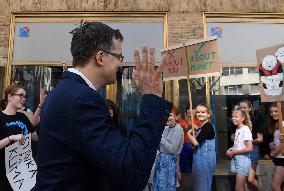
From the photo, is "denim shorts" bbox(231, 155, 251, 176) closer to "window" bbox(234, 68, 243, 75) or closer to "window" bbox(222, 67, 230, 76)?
"window" bbox(234, 68, 243, 75)

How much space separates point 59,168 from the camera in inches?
58.7

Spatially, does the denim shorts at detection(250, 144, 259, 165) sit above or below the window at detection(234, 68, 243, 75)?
below

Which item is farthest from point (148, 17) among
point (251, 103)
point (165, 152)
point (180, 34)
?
point (165, 152)

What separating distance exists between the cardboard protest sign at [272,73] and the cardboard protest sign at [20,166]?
3698 mm

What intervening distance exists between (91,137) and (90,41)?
1.58 ft

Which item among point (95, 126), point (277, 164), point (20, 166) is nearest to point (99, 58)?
point (95, 126)

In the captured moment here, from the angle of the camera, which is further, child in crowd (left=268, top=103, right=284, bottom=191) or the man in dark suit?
child in crowd (left=268, top=103, right=284, bottom=191)

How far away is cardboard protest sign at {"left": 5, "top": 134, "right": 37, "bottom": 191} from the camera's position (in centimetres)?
417

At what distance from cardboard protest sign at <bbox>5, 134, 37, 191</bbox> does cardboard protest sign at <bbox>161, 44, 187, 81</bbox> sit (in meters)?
2.58

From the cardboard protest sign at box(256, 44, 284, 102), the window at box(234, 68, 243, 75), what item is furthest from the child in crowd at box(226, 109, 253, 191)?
the window at box(234, 68, 243, 75)

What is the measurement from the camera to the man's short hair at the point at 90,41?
5.48 feet

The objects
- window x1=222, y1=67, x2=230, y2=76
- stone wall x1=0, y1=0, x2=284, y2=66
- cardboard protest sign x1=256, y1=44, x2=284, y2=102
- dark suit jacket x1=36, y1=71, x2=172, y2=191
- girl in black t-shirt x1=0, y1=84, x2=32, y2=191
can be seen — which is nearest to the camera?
dark suit jacket x1=36, y1=71, x2=172, y2=191

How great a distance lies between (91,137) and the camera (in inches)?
55.6

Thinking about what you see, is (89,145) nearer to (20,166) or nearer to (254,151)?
(20,166)
